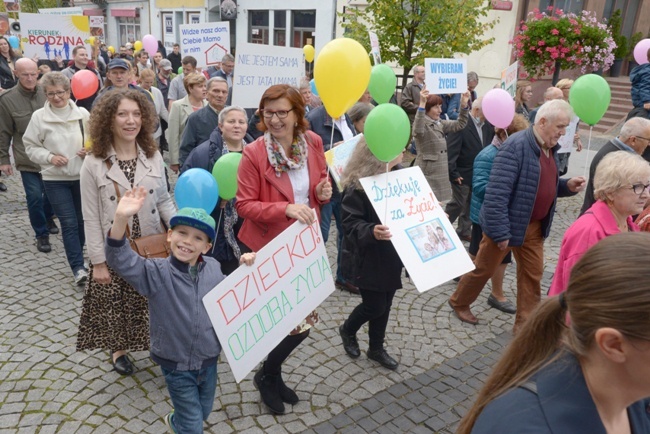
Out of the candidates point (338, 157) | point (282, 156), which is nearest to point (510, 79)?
point (338, 157)

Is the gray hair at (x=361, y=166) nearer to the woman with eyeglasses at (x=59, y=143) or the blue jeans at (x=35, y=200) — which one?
the woman with eyeglasses at (x=59, y=143)

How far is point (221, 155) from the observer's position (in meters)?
4.12

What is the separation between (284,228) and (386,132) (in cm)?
86

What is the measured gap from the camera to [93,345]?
350 centimetres

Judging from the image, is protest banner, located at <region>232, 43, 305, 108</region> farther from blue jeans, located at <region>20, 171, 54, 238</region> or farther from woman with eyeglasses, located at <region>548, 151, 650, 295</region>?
woman with eyeglasses, located at <region>548, 151, 650, 295</region>

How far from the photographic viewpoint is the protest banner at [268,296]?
2.64 metres

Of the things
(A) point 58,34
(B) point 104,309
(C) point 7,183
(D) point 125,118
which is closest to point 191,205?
(D) point 125,118

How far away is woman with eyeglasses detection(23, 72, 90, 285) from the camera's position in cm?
455

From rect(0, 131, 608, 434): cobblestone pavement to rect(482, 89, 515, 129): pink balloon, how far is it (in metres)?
1.77

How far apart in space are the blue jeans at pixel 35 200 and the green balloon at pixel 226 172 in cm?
312

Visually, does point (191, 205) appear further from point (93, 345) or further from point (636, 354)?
point (636, 354)

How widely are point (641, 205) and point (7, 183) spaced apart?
857 cm

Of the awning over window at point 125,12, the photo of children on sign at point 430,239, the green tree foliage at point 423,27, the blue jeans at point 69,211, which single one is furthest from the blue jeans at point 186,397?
the awning over window at point 125,12

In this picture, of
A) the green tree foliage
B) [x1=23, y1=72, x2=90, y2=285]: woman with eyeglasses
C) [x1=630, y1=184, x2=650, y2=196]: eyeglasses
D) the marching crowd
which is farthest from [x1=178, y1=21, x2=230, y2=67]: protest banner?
[x1=630, y1=184, x2=650, y2=196]: eyeglasses
